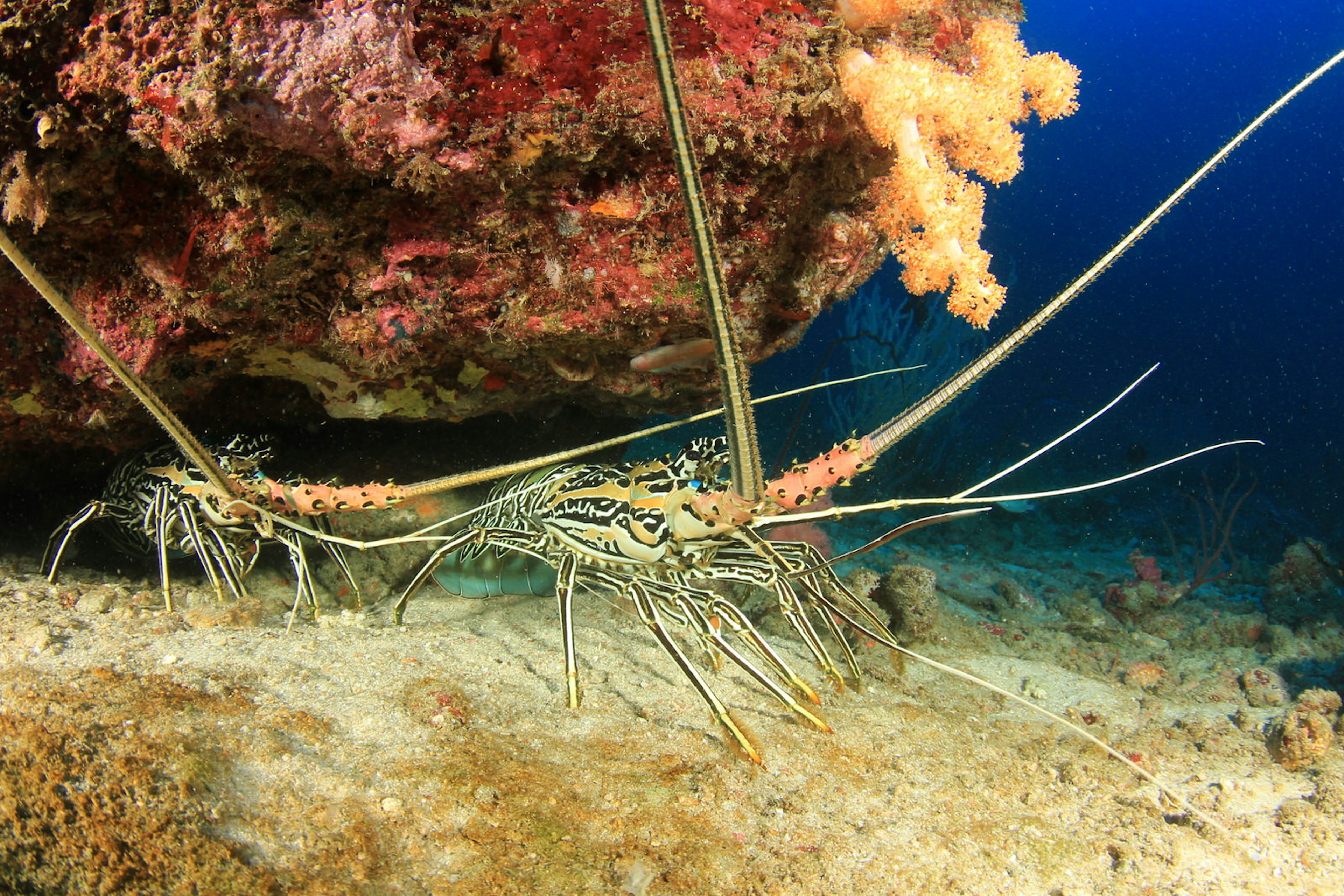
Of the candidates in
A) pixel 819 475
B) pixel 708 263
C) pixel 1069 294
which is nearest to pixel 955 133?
pixel 1069 294

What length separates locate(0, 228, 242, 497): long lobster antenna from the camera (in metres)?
1.14

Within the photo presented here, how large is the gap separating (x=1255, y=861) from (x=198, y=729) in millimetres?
3092

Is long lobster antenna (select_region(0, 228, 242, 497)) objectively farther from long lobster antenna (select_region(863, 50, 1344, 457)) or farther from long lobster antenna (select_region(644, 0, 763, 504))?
long lobster antenna (select_region(863, 50, 1344, 457))

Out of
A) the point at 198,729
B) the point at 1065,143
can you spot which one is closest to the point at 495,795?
the point at 198,729

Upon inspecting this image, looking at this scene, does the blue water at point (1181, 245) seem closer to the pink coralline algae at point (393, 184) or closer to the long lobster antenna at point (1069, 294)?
the pink coralline algae at point (393, 184)

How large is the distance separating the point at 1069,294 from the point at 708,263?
80 cm

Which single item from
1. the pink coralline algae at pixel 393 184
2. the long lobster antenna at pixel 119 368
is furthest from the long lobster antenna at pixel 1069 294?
the long lobster antenna at pixel 119 368

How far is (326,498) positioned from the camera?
255 cm

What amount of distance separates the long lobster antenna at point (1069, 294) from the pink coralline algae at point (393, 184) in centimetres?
116

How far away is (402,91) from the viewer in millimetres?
1778

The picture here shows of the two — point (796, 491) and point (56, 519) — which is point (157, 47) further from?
point (56, 519)

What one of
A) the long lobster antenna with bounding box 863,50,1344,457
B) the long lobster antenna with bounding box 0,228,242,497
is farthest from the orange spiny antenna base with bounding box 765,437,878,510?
the long lobster antenna with bounding box 0,228,242,497

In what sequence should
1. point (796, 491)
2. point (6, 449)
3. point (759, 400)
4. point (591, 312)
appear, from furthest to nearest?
point (6, 449) < point (591, 312) < point (796, 491) < point (759, 400)

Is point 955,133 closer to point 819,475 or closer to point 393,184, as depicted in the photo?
point 819,475
